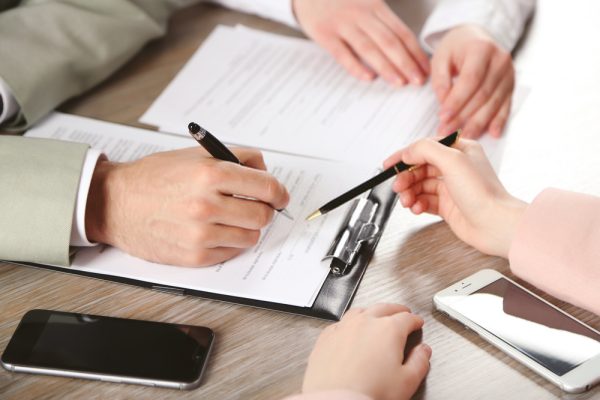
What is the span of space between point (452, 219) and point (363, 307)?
19 cm

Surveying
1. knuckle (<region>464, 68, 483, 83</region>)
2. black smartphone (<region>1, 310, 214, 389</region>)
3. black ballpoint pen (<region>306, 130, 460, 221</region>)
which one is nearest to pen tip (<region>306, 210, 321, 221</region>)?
black ballpoint pen (<region>306, 130, 460, 221</region>)

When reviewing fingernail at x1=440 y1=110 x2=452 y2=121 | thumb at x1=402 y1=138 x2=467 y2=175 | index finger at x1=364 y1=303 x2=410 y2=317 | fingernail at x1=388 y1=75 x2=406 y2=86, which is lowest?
index finger at x1=364 y1=303 x2=410 y2=317

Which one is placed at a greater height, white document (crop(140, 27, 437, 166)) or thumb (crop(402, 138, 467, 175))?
thumb (crop(402, 138, 467, 175))

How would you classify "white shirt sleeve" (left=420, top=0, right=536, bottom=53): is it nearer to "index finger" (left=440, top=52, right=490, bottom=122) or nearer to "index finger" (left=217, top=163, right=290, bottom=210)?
"index finger" (left=440, top=52, right=490, bottom=122)

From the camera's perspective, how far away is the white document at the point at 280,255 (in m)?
0.88

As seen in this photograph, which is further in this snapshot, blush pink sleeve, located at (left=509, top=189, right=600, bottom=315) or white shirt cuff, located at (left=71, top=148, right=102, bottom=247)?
white shirt cuff, located at (left=71, top=148, right=102, bottom=247)

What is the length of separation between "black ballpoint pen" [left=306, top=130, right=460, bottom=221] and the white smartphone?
18cm

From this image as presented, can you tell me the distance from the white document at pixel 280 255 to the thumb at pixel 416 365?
14 centimetres

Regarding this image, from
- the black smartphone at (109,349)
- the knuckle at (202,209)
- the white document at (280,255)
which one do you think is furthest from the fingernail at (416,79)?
the black smartphone at (109,349)

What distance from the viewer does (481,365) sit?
78 cm

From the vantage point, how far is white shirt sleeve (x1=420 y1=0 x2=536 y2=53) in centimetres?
130

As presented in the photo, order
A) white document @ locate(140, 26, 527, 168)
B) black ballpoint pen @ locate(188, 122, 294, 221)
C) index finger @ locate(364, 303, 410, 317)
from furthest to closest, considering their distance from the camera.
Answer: white document @ locate(140, 26, 527, 168)
black ballpoint pen @ locate(188, 122, 294, 221)
index finger @ locate(364, 303, 410, 317)

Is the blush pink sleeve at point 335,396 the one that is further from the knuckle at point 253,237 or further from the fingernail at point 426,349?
the knuckle at point 253,237

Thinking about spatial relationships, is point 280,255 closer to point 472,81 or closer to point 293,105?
point 293,105
